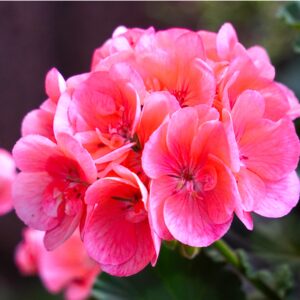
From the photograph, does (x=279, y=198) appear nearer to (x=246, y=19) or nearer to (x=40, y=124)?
(x=40, y=124)

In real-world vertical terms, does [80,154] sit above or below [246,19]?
above

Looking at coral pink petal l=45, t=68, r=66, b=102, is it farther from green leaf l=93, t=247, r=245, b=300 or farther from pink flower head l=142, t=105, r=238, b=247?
green leaf l=93, t=247, r=245, b=300

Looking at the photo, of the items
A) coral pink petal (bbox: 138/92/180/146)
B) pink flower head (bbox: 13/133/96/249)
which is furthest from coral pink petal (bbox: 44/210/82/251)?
coral pink petal (bbox: 138/92/180/146)

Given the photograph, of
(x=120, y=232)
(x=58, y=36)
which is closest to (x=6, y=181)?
(x=120, y=232)

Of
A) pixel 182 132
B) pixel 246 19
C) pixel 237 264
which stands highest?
pixel 182 132

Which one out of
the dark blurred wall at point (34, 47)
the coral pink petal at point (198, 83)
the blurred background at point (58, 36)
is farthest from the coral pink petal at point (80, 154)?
the dark blurred wall at point (34, 47)

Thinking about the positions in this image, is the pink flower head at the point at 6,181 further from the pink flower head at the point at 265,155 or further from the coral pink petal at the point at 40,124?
the pink flower head at the point at 265,155
